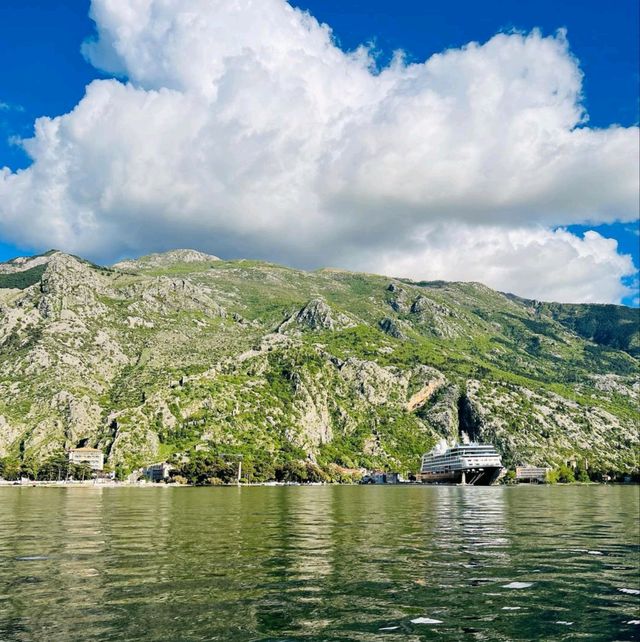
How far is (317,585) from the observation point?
2906 cm

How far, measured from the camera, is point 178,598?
2569cm

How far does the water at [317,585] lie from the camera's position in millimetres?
21109

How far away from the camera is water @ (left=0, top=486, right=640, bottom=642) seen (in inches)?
831

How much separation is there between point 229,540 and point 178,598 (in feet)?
76.4

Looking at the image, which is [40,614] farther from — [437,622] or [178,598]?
[437,622]

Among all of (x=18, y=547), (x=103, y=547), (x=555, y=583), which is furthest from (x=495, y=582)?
(x=18, y=547)

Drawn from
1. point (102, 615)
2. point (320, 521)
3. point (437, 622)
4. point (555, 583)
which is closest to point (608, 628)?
point (437, 622)

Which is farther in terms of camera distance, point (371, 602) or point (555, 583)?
point (555, 583)

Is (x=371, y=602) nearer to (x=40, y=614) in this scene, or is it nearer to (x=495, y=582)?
(x=495, y=582)

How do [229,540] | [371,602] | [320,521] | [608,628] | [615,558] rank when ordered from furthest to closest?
[320,521]
[229,540]
[615,558]
[371,602]
[608,628]

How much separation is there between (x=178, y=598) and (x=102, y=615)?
3.81 metres

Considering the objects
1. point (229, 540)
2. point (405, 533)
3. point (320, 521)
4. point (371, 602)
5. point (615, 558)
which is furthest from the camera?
point (320, 521)

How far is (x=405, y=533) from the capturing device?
54719 millimetres

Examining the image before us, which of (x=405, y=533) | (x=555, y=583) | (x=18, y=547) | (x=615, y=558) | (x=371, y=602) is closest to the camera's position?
(x=371, y=602)
